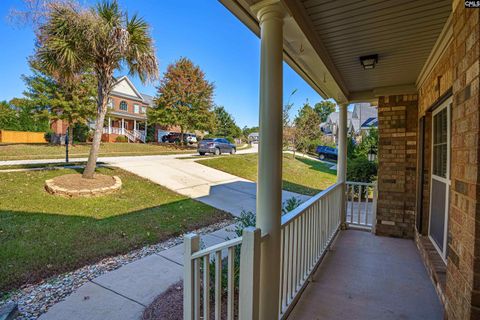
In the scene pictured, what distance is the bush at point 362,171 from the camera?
775 cm

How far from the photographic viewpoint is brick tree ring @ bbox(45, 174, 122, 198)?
5.71 meters

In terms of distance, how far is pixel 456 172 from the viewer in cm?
158

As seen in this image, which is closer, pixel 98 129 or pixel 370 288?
pixel 370 288

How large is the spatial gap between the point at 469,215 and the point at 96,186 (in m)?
6.77

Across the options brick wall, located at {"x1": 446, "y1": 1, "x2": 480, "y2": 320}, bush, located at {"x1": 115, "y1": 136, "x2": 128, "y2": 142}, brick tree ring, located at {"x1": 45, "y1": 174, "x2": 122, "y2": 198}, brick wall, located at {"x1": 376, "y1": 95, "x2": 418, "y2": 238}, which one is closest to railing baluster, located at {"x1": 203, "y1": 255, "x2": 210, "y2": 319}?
brick wall, located at {"x1": 446, "y1": 1, "x2": 480, "y2": 320}

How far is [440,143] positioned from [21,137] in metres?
23.2

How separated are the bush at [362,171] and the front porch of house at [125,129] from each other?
19.1m

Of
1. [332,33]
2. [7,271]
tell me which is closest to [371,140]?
[332,33]

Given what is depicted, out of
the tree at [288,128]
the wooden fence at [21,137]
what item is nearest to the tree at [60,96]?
the wooden fence at [21,137]

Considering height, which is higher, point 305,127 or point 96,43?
point 96,43

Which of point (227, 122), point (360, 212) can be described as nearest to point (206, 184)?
point (360, 212)

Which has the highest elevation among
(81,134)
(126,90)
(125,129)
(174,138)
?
(126,90)

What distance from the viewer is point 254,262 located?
5.11ft

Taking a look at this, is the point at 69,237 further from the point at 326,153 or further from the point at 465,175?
the point at 326,153
